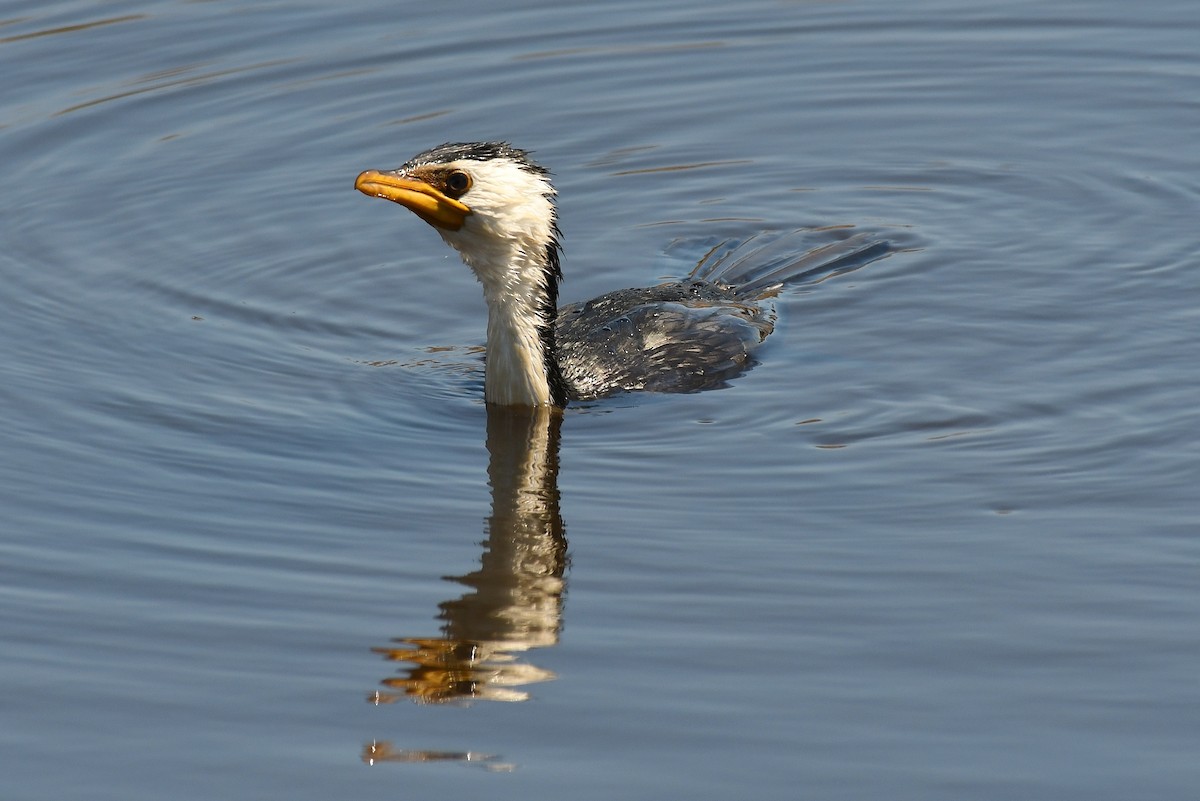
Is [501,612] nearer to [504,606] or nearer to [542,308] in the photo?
[504,606]

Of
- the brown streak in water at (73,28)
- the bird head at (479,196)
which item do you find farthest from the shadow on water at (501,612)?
the brown streak in water at (73,28)

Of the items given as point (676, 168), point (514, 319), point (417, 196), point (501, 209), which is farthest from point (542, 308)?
point (676, 168)

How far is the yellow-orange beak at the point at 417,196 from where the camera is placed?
8164mm

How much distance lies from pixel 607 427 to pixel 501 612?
2220mm

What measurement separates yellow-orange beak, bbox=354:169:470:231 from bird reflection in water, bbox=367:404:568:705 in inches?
43.6

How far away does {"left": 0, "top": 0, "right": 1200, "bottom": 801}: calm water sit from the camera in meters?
5.75

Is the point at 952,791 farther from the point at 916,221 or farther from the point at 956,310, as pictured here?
the point at 916,221

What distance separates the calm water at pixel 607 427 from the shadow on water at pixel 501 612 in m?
0.02

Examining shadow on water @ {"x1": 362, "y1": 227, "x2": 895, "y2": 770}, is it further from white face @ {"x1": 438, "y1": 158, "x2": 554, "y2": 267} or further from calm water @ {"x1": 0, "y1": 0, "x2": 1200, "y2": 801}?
white face @ {"x1": 438, "y1": 158, "x2": 554, "y2": 267}

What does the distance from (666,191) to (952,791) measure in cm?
788

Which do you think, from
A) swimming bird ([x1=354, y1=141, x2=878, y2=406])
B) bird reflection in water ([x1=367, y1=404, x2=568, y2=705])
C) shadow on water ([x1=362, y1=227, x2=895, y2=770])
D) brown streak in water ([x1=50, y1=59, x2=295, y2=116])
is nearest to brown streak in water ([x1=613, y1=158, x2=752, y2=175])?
swimming bird ([x1=354, y1=141, x2=878, y2=406])

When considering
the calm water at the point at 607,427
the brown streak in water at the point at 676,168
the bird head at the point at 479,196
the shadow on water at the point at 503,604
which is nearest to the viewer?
the calm water at the point at 607,427

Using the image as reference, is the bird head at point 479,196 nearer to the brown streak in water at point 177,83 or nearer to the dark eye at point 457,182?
the dark eye at point 457,182

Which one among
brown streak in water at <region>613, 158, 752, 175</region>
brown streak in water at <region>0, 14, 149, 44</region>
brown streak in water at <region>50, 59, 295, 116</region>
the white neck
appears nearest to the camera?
the white neck
